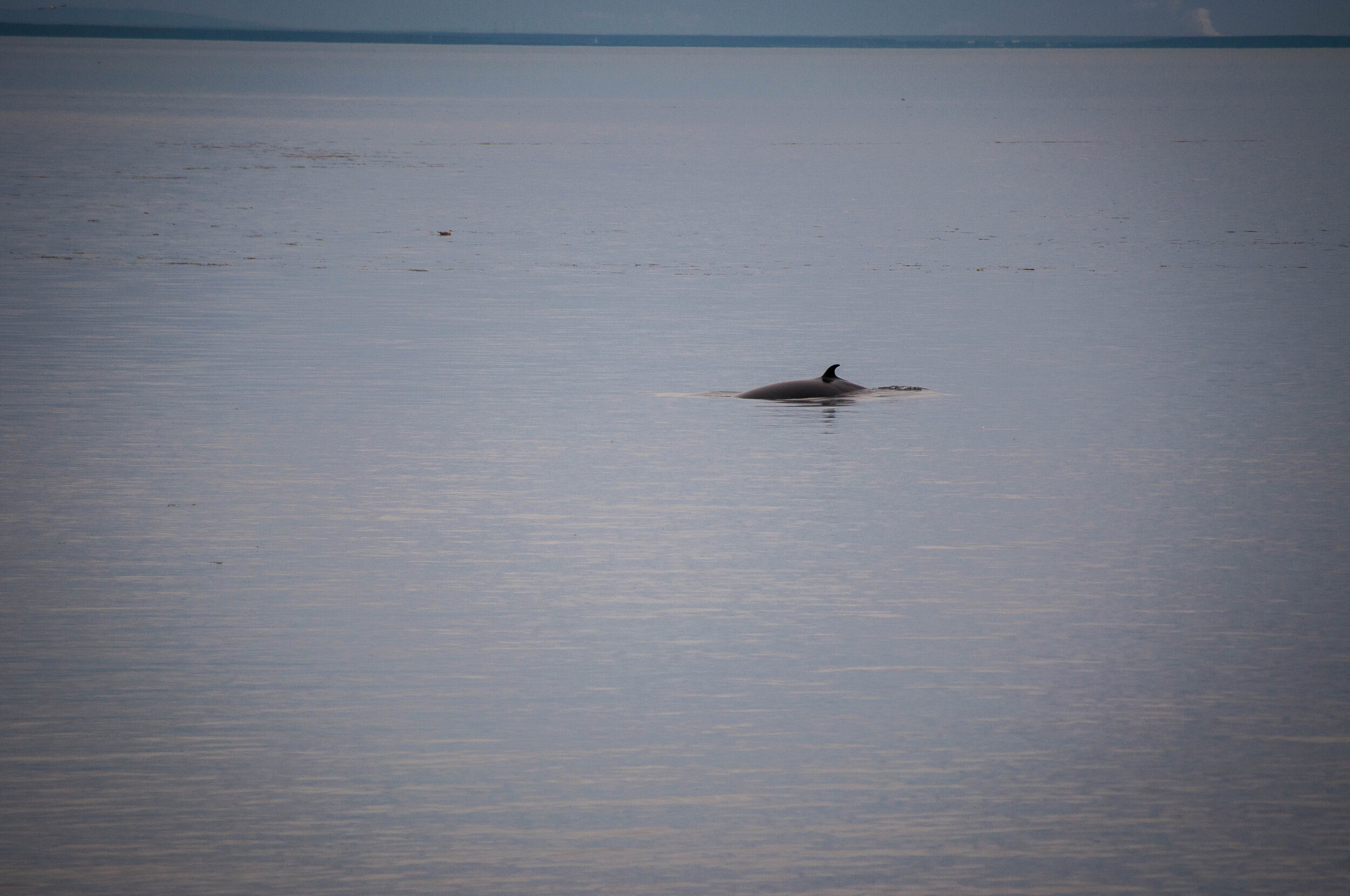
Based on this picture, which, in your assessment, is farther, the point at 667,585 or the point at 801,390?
the point at 801,390

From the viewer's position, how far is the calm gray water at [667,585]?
1080 centimetres

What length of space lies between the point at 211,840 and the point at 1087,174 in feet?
255

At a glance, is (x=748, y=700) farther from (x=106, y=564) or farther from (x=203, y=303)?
(x=203, y=303)

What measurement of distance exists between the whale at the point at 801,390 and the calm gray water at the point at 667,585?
1.67ft

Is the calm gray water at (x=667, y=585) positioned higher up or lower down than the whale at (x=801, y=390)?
lower down

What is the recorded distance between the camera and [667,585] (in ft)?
52.5

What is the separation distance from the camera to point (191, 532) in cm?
1783

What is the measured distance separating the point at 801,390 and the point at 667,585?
1059 centimetres

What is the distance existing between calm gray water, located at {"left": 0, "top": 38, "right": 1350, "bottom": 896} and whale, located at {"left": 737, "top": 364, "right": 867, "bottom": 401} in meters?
0.51

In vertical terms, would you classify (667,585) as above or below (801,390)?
below

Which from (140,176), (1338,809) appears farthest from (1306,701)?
(140,176)

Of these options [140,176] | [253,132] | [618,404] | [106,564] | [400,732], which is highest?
[253,132]

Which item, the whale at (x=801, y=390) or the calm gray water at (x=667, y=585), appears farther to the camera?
the whale at (x=801, y=390)

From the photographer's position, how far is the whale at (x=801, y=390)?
2620 centimetres
